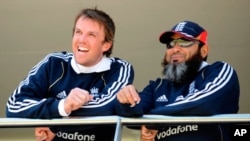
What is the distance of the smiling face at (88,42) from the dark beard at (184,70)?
0.94 ft

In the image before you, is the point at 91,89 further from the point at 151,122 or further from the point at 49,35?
the point at 49,35

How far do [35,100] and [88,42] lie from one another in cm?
31

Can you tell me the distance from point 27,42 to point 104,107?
178cm

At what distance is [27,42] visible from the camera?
341 centimetres

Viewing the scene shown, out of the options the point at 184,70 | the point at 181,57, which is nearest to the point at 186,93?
the point at 184,70

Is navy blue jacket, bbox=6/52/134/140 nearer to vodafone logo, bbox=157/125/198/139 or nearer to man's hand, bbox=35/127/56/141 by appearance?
man's hand, bbox=35/127/56/141

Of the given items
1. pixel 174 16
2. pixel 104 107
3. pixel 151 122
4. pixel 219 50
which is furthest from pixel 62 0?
pixel 151 122

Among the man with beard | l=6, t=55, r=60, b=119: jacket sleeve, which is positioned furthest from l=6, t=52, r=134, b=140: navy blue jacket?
the man with beard

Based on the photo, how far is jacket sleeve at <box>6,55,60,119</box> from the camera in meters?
1.69

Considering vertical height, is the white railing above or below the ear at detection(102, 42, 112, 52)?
below

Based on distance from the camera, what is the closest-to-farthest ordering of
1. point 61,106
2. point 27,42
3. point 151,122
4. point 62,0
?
point 151,122 < point 61,106 < point 62,0 < point 27,42

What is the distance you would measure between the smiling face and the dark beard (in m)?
0.29

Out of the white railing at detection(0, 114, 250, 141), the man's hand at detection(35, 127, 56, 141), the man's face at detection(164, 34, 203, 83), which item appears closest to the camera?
the white railing at detection(0, 114, 250, 141)

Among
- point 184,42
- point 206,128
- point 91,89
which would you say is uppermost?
point 184,42
